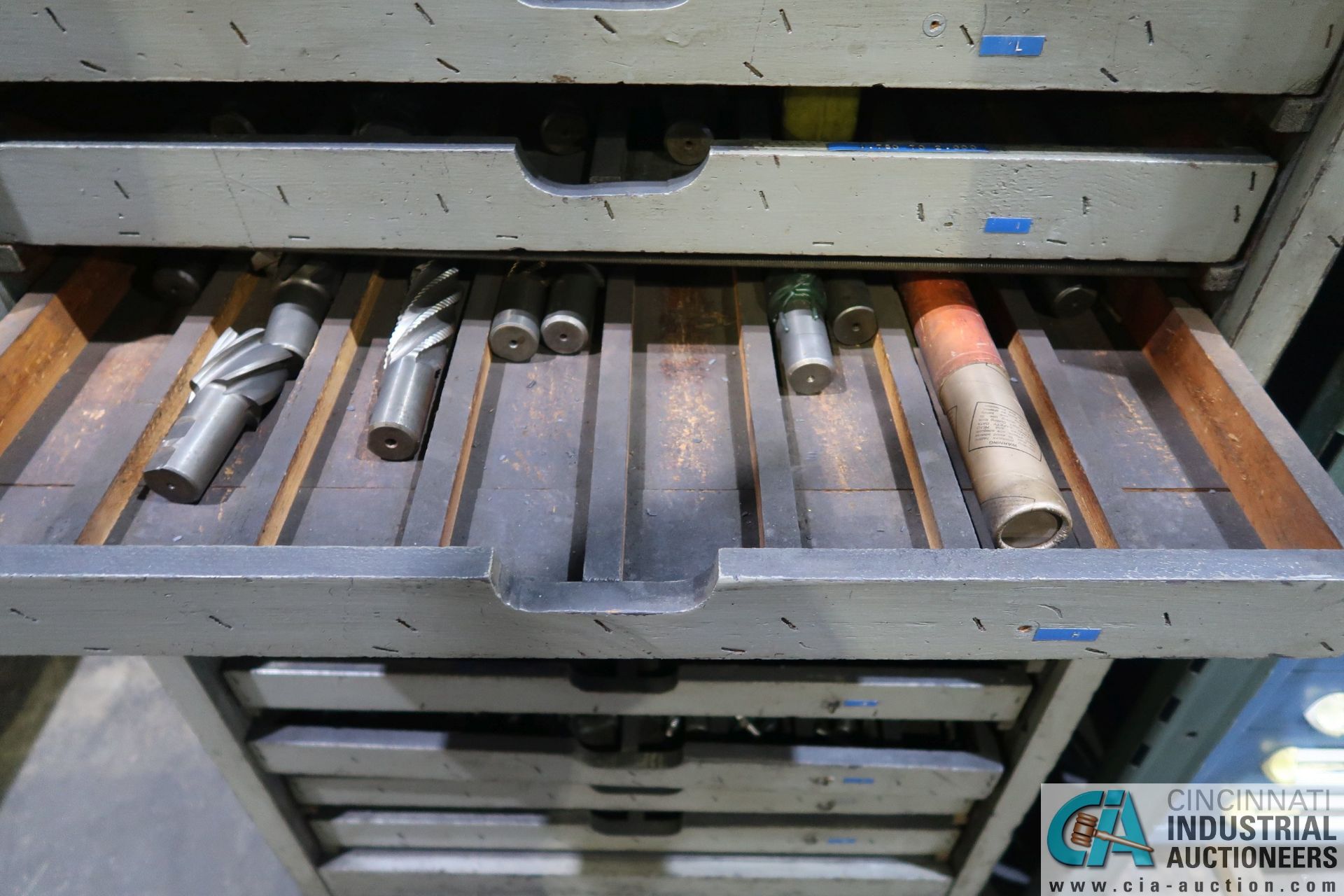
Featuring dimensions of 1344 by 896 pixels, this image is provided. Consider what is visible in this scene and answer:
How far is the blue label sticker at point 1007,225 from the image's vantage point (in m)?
0.88

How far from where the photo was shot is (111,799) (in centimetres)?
173

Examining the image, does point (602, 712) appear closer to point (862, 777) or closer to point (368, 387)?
point (862, 777)

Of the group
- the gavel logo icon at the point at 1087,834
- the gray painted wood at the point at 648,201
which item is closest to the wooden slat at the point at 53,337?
the gray painted wood at the point at 648,201

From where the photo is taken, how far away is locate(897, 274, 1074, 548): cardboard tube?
832mm

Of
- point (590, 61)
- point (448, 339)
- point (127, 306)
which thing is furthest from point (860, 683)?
point (127, 306)

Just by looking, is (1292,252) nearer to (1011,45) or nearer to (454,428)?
(1011,45)

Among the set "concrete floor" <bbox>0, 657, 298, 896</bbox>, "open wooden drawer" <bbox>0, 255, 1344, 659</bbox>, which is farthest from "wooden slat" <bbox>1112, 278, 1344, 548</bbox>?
"concrete floor" <bbox>0, 657, 298, 896</bbox>

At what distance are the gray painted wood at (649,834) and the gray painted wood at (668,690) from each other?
31 cm

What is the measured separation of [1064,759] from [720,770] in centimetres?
92

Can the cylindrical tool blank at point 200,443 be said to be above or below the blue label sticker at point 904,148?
below

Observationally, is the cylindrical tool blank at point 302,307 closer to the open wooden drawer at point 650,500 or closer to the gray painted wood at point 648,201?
the open wooden drawer at point 650,500

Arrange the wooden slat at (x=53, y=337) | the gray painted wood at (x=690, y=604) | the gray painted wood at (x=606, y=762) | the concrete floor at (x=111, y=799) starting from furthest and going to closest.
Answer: the concrete floor at (x=111, y=799)
the gray painted wood at (x=606, y=762)
the wooden slat at (x=53, y=337)
the gray painted wood at (x=690, y=604)

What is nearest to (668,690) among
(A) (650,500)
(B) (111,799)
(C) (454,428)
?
(A) (650,500)

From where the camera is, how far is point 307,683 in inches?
44.1
